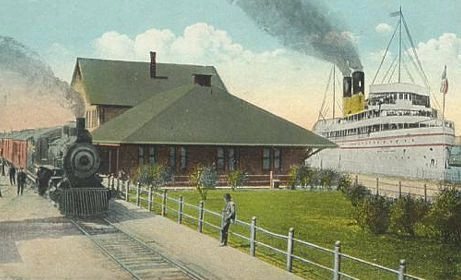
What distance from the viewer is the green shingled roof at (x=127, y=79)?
34.0ft

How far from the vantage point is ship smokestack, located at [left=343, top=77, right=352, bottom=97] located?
9.04 m

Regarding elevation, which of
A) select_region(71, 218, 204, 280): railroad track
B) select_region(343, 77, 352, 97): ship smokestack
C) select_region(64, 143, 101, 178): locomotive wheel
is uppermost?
select_region(343, 77, 352, 97): ship smokestack

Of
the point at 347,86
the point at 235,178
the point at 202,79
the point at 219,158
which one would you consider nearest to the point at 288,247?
the point at 347,86

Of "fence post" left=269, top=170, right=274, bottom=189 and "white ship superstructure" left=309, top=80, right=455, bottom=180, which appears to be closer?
"white ship superstructure" left=309, top=80, right=455, bottom=180

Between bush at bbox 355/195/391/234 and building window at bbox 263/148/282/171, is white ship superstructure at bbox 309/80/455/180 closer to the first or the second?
bush at bbox 355/195/391/234

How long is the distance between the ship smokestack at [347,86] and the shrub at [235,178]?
10.9ft

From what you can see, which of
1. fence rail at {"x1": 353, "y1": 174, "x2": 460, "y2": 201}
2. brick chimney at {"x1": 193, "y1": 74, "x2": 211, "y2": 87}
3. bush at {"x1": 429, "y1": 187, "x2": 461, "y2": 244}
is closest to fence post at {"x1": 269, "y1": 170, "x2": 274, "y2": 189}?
fence rail at {"x1": 353, "y1": 174, "x2": 460, "y2": 201}

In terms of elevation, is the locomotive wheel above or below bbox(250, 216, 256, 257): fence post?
above

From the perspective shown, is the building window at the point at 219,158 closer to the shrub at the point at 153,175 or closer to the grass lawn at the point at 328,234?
the grass lawn at the point at 328,234

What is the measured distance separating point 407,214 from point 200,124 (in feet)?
13.6

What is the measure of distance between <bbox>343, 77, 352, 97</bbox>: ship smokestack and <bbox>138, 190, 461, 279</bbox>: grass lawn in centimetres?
239

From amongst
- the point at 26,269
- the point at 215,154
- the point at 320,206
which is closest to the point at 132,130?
the point at 215,154

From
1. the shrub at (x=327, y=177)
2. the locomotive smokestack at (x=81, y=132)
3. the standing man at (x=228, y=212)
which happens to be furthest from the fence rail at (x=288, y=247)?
Answer: the locomotive smokestack at (x=81, y=132)

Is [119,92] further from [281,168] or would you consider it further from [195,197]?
[281,168]
